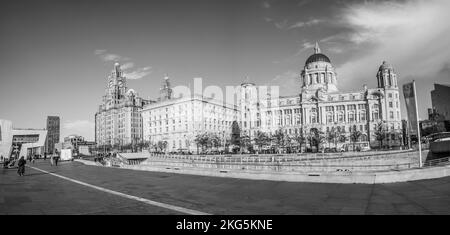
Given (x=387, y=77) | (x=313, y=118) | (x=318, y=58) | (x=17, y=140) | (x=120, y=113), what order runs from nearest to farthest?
(x=17, y=140), (x=387, y=77), (x=313, y=118), (x=318, y=58), (x=120, y=113)

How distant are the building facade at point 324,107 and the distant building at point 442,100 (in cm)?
4962

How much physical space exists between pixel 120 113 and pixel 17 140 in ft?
322

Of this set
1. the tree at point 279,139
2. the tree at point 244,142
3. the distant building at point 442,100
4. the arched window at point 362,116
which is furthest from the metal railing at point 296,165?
the distant building at point 442,100

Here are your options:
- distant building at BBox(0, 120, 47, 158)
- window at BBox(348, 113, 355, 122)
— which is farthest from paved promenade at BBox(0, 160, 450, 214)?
window at BBox(348, 113, 355, 122)

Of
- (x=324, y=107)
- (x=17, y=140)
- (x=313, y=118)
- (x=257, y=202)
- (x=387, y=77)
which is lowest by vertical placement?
(x=257, y=202)

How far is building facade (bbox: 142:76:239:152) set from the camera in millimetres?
122812

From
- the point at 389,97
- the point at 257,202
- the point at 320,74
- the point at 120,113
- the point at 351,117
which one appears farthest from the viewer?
the point at 120,113

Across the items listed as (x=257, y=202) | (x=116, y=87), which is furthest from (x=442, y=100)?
(x=116, y=87)

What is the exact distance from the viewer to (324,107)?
119 metres

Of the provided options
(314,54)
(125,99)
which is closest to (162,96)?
(125,99)

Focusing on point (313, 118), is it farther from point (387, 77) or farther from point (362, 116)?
point (387, 77)
